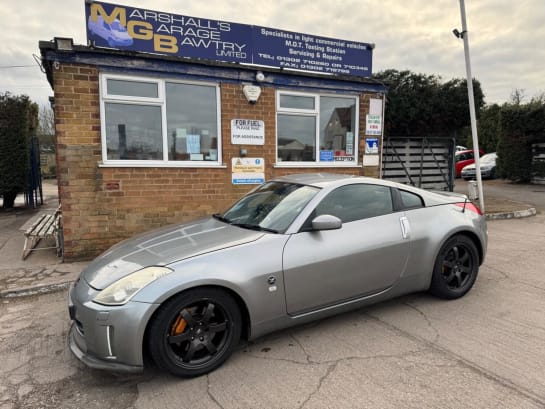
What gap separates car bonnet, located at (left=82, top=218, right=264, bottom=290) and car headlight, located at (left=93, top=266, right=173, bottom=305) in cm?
6

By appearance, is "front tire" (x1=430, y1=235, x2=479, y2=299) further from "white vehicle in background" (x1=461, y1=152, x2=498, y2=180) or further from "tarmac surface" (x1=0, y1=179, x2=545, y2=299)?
"white vehicle in background" (x1=461, y1=152, x2=498, y2=180)

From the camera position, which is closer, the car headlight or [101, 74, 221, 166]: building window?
the car headlight

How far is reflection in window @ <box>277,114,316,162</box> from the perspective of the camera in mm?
7551

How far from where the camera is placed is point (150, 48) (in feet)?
20.3

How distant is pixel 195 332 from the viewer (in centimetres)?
282

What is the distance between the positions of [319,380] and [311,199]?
154cm

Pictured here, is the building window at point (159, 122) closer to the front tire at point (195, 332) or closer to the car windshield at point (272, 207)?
the car windshield at point (272, 207)

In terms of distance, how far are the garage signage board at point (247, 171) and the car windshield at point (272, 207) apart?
287cm

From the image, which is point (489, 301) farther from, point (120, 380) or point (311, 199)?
point (120, 380)

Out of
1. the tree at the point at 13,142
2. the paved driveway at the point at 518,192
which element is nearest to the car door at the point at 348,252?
the paved driveway at the point at 518,192

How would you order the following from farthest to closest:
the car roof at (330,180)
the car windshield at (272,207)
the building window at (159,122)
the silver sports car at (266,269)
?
1. the building window at (159,122)
2. the car roof at (330,180)
3. the car windshield at (272,207)
4. the silver sports car at (266,269)

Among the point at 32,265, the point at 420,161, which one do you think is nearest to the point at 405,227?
the point at 32,265

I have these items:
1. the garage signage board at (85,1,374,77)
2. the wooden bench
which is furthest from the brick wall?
the garage signage board at (85,1,374,77)

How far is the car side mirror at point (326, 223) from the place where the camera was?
3.22 metres
